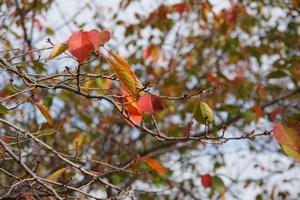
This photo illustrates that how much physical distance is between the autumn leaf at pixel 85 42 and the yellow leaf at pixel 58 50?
0.07 m

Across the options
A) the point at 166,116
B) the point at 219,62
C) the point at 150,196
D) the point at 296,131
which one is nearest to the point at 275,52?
the point at 219,62

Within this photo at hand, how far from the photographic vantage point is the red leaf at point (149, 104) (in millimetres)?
1346

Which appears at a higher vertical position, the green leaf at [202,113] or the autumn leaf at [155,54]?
the autumn leaf at [155,54]

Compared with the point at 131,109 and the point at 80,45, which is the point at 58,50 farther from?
the point at 131,109

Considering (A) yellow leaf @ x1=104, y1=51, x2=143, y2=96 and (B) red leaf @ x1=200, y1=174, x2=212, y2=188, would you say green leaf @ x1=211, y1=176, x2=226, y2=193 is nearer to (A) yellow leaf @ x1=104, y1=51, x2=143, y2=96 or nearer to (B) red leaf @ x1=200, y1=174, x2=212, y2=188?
(B) red leaf @ x1=200, y1=174, x2=212, y2=188

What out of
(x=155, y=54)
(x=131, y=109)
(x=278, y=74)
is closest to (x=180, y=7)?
(x=155, y=54)

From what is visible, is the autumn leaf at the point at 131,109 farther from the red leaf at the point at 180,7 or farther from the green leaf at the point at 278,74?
the red leaf at the point at 180,7

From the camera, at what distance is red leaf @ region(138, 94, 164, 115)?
4.41 feet

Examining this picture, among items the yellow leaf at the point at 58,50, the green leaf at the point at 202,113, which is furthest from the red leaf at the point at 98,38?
the green leaf at the point at 202,113

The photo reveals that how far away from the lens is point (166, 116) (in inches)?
180

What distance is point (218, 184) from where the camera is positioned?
2562mm

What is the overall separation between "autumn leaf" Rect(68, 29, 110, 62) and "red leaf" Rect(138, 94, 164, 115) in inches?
10.3

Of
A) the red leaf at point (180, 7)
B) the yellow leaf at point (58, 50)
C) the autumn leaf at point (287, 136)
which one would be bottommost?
the autumn leaf at point (287, 136)

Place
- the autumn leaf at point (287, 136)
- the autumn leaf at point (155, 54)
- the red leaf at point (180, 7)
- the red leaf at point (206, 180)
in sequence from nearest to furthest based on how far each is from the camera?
1. the autumn leaf at point (287, 136)
2. the red leaf at point (206, 180)
3. the red leaf at point (180, 7)
4. the autumn leaf at point (155, 54)
